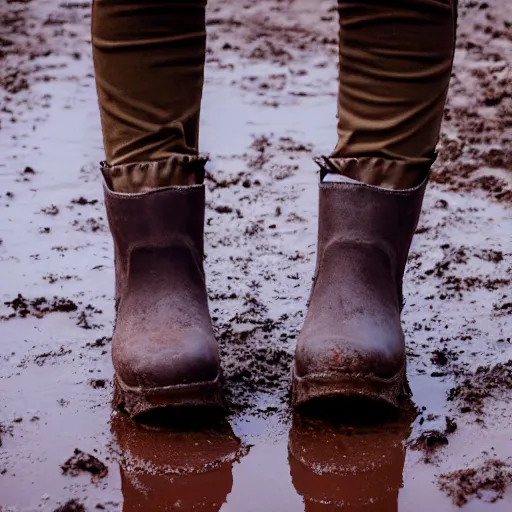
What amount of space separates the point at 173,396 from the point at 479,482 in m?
0.45

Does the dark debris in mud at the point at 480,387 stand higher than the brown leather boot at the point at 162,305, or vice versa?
the brown leather boot at the point at 162,305

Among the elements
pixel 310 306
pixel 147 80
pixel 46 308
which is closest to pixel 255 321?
pixel 310 306

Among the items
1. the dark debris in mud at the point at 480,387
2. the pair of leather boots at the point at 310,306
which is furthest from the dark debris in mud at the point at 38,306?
the dark debris in mud at the point at 480,387

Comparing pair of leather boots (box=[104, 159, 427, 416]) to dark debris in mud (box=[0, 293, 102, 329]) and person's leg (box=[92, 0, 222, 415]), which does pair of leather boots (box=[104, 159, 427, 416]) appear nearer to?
person's leg (box=[92, 0, 222, 415])

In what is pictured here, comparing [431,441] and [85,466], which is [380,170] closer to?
[431,441]

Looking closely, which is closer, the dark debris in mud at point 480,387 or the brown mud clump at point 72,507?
the brown mud clump at point 72,507

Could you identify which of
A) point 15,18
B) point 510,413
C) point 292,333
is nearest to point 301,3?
point 15,18

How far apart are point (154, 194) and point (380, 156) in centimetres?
37

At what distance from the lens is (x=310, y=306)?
1.42 m

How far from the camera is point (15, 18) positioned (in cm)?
436

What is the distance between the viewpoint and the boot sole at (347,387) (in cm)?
128

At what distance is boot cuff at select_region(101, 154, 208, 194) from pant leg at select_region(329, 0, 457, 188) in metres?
0.23

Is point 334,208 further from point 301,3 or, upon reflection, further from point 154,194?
point 301,3

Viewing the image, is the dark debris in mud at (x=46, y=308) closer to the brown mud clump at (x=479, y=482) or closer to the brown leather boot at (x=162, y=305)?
the brown leather boot at (x=162, y=305)
